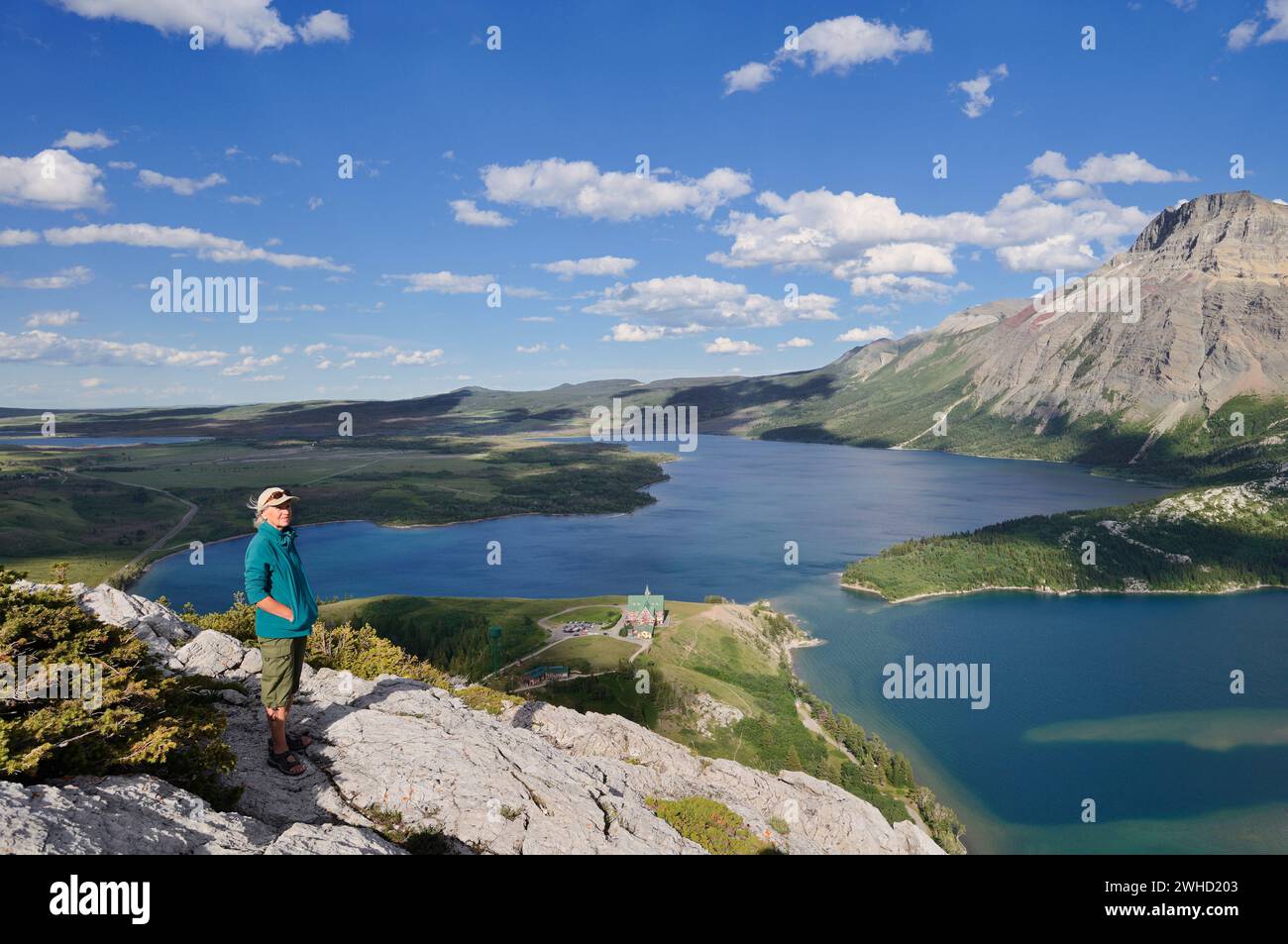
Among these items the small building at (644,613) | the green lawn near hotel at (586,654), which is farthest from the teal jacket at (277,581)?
the small building at (644,613)

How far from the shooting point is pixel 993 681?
86000mm

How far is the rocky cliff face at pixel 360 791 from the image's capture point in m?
8.48

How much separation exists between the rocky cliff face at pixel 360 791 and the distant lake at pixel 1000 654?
50898 mm

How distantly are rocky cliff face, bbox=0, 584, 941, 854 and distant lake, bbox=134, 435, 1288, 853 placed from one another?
167 feet

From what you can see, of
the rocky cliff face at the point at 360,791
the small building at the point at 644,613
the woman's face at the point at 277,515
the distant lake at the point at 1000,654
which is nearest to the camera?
the rocky cliff face at the point at 360,791

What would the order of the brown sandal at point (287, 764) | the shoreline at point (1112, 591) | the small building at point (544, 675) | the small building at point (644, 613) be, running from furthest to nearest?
the shoreline at point (1112, 591) → the small building at point (644, 613) → the small building at point (544, 675) → the brown sandal at point (287, 764)

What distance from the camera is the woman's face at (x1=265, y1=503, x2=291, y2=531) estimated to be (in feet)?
36.3

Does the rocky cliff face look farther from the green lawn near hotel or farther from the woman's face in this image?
the green lawn near hotel

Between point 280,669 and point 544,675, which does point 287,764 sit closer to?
point 280,669

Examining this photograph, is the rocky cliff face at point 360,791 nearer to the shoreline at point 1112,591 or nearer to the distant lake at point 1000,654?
the distant lake at point 1000,654
